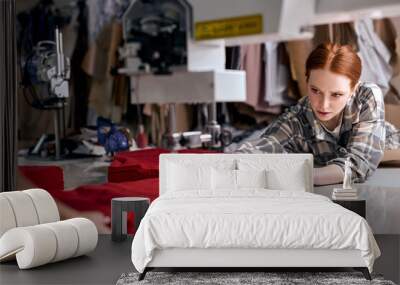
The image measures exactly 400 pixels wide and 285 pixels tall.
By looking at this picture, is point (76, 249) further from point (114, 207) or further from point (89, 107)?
point (89, 107)

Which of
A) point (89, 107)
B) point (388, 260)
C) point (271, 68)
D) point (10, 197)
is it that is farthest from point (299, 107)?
point (10, 197)

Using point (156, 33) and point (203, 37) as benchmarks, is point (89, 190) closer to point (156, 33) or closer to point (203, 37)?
point (156, 33)

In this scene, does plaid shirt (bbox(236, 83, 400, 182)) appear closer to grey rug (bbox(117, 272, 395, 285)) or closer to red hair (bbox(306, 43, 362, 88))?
red hair (bbox(306, 43, 362, 88))

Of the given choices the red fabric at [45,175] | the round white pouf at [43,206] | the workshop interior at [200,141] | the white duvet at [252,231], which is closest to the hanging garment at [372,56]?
the workshop interior at [200,141]

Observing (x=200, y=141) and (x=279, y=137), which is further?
(x=200, y=141)

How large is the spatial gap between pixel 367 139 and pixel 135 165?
204 cm

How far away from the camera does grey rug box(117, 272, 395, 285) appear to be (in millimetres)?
4051

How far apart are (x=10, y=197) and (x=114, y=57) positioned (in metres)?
2.13

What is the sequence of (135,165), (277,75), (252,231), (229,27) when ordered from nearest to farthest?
(252,231)
(277,75)
(229,27)
(135,165)

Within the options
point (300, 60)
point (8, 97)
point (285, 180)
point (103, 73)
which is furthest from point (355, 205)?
point (8, 97)

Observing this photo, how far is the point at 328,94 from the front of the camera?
5734 millimetres

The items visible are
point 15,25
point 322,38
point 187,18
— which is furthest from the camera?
point 15,25

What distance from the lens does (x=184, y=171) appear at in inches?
207

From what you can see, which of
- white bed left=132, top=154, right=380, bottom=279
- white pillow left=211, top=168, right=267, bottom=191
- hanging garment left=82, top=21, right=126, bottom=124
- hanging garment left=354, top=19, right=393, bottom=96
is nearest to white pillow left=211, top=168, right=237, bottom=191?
white pillow left=211, top=168, right=267, bottom=191
